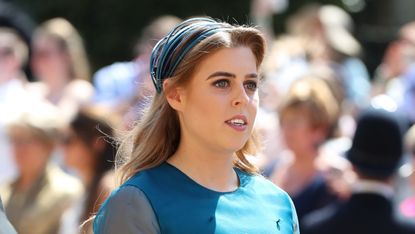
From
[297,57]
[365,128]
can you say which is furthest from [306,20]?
[365,128]

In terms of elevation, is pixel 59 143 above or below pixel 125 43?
above

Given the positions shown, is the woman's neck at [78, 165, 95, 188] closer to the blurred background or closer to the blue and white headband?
the blue and white headband

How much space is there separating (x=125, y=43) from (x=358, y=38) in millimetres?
3315

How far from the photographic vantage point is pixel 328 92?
6.55 meters

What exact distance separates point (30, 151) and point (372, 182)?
7.89ft

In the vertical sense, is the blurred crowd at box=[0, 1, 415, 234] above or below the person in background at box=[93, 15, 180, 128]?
above

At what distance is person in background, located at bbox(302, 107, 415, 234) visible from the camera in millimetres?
5199

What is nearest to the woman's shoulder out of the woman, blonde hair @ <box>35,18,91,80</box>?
the woman

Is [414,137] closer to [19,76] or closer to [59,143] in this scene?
[59,143]

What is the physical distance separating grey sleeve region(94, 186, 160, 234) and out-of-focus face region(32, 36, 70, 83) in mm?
5861

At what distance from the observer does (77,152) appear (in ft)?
21.5

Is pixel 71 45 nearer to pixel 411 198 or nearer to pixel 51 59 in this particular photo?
pixel 51 59

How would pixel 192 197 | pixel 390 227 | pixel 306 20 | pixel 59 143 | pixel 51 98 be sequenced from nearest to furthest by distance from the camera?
pixel 192 197 → pixel 390 227 → pixel 59 143 → pixel 51 98 → pixel 306 20

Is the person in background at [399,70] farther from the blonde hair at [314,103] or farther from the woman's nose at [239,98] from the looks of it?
the woman's nose at [239,98]
